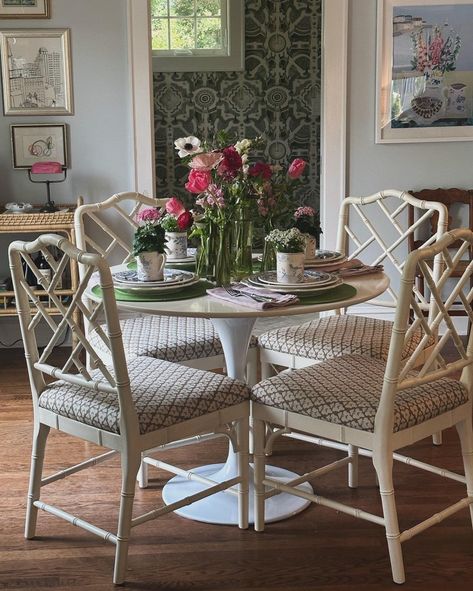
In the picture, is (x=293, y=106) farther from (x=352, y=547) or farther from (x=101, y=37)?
(x=352, y=547)

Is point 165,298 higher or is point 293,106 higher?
point 293,106

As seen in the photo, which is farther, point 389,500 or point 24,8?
point 24,8

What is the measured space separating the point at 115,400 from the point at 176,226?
0.69m

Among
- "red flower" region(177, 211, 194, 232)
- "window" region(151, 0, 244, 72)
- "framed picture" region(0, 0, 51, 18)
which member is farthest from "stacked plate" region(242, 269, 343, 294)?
"window" region(151, 0, 244, 72)

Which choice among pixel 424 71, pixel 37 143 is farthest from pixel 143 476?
pixel 424 71

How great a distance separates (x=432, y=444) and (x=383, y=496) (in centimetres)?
117

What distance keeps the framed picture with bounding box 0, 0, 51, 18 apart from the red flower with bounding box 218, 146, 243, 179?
8.26 ft

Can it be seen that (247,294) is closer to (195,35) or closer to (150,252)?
(150,252)

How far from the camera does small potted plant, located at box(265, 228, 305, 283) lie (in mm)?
2549

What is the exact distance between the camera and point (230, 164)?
2518mm

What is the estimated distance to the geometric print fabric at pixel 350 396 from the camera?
2.35m

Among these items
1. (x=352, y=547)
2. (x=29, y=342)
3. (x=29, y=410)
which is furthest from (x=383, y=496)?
(x=29, y=410)

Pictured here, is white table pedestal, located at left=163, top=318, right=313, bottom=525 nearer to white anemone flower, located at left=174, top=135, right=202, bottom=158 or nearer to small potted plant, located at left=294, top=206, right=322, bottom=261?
small potted plant, located at left=294, top=206, right=322, bottom=261

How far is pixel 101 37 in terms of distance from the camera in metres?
4.67
